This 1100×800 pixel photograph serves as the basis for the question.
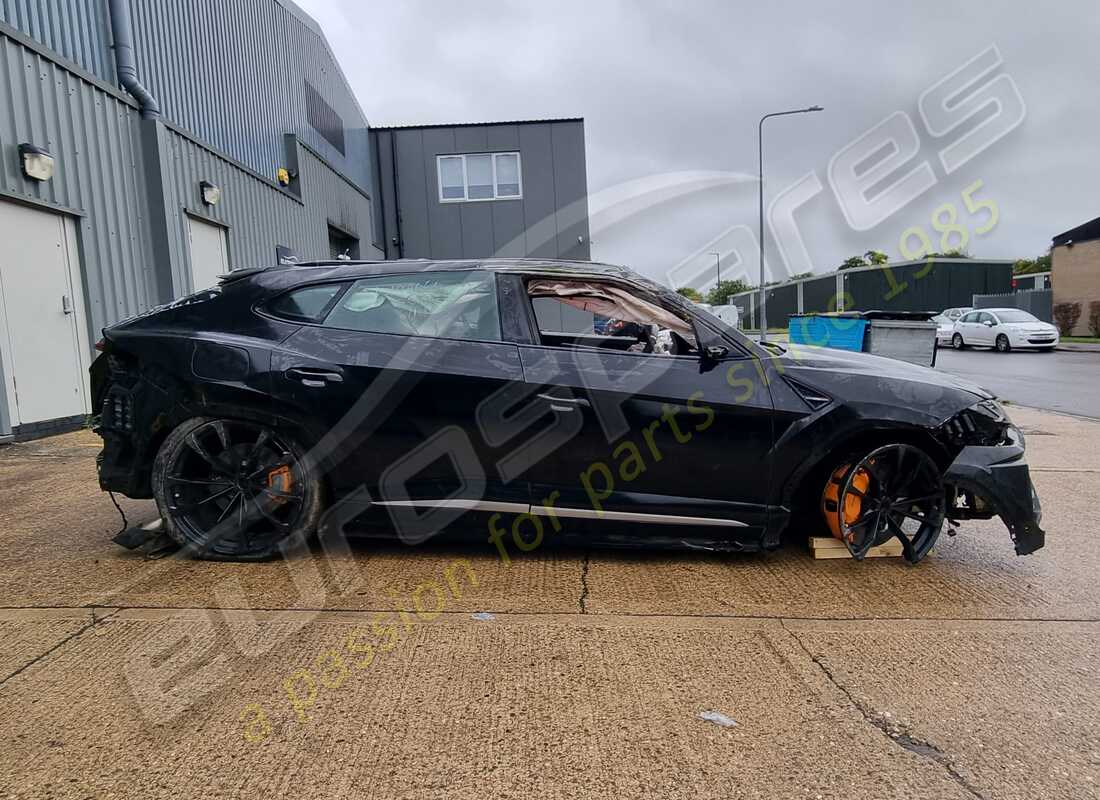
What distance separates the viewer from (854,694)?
238 centimetres

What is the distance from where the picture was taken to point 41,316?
706 cm

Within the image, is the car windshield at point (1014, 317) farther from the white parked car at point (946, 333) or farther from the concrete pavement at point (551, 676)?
the concrete pavement at point (551, 676)

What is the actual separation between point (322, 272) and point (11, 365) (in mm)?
4946

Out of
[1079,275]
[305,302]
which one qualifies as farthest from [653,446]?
[1079,275]

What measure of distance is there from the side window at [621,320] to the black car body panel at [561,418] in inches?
4.1

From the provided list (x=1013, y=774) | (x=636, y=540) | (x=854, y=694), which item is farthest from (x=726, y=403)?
(x=1013, y=774)

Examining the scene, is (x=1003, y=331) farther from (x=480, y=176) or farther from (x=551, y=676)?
(x=551, y=676)

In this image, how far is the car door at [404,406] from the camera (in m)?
3.37

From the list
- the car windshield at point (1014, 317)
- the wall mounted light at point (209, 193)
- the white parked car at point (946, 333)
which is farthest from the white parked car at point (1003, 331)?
the wall mounted light at point (209, 193)

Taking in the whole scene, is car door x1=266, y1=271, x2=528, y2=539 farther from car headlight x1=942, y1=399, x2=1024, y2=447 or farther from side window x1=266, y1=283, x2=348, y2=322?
car headlight x1=942, y1=399, x2=1024, y2=447

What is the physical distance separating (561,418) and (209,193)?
868cm

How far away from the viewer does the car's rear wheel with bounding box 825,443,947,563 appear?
11.2 feet

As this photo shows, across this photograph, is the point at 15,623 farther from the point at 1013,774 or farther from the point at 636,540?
the point at 1013,774

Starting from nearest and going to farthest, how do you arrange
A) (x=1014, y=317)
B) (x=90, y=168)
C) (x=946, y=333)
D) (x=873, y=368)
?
(x=873, y=368) → (x=90, y=168) → (x=1014, y=317) → (x=946, y=333)
